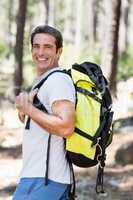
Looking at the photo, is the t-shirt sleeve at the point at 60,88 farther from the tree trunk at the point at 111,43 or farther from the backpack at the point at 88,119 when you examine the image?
the tree trunk at the point at 111,43

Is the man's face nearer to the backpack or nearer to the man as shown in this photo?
the man

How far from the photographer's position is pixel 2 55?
127ft

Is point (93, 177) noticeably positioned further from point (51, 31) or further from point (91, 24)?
point (91, 24)

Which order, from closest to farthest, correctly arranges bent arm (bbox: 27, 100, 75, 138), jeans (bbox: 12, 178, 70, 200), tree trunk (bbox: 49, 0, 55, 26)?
1. bent arm (bbox: 27, 100, 75, 138)
2. jeans (bbox: 12, 178, 70, 200)
3. tree trunk (bbox: 49, 0, 55, 26)

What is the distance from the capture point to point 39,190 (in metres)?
3.35

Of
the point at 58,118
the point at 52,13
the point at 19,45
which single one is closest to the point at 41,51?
the point at 58,118

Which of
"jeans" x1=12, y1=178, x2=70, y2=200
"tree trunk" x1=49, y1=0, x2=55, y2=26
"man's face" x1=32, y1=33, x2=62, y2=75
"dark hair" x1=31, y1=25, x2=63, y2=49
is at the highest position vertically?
"dark hair" x1=31, y1=25, x2=63, y2=49

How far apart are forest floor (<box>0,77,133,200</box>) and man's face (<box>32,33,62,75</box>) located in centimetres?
403

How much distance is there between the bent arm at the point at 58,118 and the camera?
317 cm

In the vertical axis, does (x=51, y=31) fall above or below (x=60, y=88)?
above

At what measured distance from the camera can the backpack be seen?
320 centimetres

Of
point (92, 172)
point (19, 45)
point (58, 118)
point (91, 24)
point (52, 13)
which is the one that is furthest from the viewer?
point (52, 13)

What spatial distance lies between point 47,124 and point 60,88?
0.21 metres

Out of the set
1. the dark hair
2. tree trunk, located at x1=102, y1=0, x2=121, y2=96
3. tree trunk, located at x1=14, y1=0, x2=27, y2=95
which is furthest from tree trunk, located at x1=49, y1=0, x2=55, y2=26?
the dark hair
